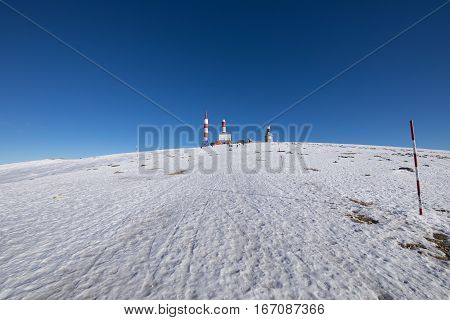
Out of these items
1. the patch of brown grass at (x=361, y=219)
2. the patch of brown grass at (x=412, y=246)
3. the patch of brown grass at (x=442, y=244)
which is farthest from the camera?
the patch of brown grass at (x=361, y=219)

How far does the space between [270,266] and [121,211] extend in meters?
6.28

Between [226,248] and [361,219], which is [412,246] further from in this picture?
[226,248]

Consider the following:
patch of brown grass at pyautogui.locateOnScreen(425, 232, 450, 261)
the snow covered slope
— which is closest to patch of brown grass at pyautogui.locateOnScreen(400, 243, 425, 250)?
the snow covered slope

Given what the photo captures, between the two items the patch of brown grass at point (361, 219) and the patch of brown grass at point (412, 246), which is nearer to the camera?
the patch of brown grass at point (412, 246)

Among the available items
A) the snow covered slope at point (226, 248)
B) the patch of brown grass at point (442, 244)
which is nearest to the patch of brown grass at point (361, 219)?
the snow covered slope at point (226, 248)

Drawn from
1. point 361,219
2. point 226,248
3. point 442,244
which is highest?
point 361,219

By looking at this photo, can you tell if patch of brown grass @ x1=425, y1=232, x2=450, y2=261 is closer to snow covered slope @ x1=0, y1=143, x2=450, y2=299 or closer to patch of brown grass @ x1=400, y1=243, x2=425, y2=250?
snow covered slope @ x1=0, y1=143, x2=450, y2=299

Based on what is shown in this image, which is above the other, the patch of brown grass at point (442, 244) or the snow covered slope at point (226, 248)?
the snow covered slope at point (226, 248)

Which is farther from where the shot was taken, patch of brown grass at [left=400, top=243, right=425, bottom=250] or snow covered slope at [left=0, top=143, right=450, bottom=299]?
patch of brown grass at [left=400, top=243, right=425, bottom=250]

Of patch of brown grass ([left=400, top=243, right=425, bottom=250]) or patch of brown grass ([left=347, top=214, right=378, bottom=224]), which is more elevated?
patch of brown grass ([left=347, top=214, right=378, bottom=224])

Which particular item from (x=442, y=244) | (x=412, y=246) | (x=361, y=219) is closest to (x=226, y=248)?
(x=412, y=246)

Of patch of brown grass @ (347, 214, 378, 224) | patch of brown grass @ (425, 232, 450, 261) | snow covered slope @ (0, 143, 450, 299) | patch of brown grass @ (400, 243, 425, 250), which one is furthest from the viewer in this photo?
patch of brown grass @ (347, 214, 378, 224)

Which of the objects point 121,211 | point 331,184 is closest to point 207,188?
point 121,211

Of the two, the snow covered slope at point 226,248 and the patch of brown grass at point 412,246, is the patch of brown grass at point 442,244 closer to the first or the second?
the snow covered slope at point 226,248
